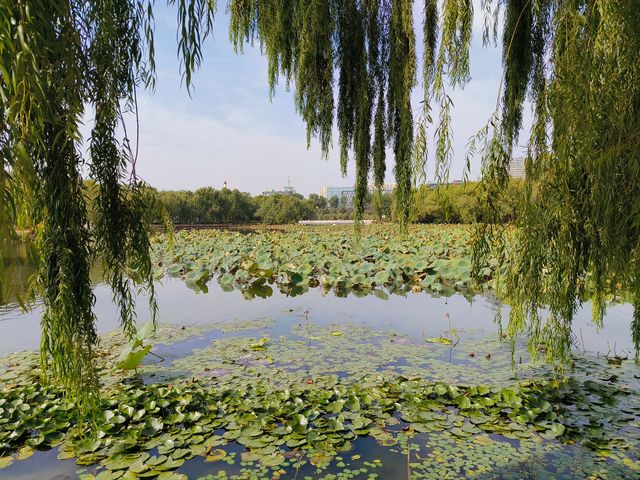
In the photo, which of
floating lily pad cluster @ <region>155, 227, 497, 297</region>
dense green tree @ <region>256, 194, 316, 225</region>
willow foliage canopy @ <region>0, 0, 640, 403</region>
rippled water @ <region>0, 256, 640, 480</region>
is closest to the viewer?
willow foliage canopy @ <region>0, 0, 640, 403</region>

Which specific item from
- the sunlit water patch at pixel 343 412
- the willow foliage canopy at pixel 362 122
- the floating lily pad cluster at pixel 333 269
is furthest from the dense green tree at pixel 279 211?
the willow foliage canopy at pixel 362 122

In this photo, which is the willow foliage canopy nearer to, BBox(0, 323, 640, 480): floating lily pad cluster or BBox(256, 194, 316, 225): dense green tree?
BBox(0, 323, 640, 480): floating lily pad cluster

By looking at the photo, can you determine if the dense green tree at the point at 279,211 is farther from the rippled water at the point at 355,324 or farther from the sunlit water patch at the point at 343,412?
the sunlit water patch at the point at 343,412

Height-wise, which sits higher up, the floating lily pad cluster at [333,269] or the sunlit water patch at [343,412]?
the floating lily pad cluster at [333,269]

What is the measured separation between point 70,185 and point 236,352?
3.12m

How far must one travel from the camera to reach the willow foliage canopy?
942 millimetres

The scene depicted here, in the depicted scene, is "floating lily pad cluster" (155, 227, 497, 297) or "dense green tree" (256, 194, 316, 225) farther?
"dense green tree" (256, 194, 316, 225)

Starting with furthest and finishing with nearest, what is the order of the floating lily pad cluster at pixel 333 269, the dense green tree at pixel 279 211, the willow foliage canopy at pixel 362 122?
the dense green tree at pixel 279 211 → the floating lily pad cluster at pixel 333 269 → the willow foliage canopy at pixel 362 122

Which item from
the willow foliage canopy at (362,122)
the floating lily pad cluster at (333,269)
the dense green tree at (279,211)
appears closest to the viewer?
the willow foliage canopy at (362,122)

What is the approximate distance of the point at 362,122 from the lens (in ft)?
7.57

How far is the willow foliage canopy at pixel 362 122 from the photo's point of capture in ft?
3.09

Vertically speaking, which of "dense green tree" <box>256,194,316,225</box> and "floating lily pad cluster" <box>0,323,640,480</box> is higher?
"dense green tree" <box>256,194,316,225</box>

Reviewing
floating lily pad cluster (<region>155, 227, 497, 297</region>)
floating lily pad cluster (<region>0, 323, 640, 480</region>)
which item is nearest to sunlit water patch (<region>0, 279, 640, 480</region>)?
floating lily pad cluster (<region>0, 323, 640, 480</region>)

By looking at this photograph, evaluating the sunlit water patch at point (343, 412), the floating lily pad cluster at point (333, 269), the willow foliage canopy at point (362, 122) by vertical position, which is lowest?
the sunlit water patch at point (343, 412)
